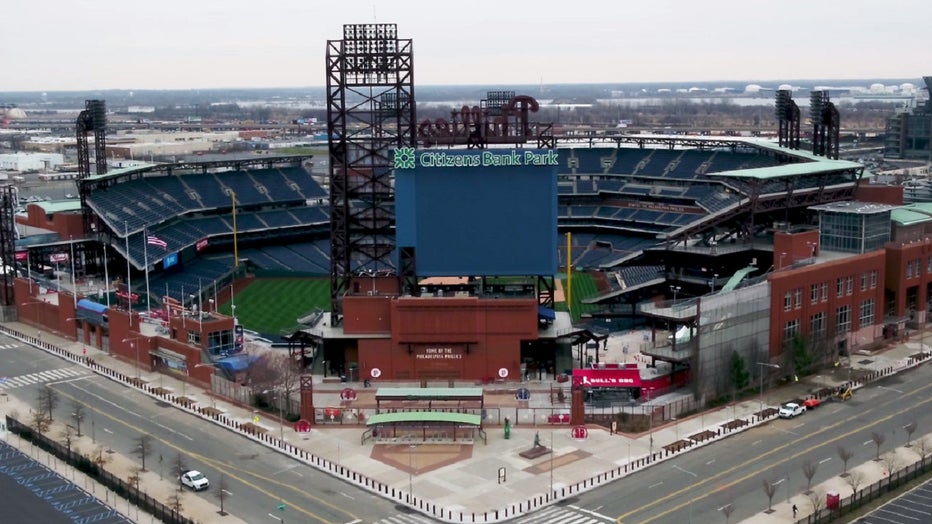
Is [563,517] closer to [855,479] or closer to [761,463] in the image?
[761,463]

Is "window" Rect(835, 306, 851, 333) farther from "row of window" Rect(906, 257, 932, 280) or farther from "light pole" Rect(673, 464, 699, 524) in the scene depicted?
"light pole" Rect(673, 464, 699, 524)

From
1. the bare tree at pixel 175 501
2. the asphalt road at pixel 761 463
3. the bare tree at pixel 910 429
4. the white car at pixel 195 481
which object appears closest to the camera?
the bare tree at pixel 175 501

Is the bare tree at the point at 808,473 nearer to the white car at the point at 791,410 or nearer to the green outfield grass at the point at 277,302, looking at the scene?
the white car at the point at 791,410

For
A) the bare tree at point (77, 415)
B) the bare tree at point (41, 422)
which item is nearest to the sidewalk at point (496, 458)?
the bare tree at point (77, 415)

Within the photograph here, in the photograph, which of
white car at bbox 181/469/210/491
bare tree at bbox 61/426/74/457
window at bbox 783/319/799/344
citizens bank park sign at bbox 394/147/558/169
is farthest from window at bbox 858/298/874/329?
bare tree at bbox 61/426/74/457

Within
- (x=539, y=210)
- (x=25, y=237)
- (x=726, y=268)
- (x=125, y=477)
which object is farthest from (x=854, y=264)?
(x=25, y=237)
